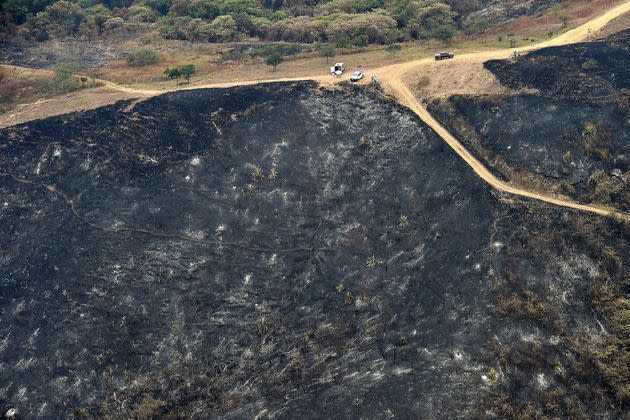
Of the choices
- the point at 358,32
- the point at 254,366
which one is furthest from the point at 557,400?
the point at 358,32

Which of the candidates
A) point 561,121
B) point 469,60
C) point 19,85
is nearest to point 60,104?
point 19,85

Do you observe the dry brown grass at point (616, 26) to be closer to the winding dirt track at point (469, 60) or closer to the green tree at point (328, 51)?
the winding dirt track at point (469, 60)

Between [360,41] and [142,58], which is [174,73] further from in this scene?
[360,41]

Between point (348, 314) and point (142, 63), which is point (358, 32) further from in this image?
point (348, 314)

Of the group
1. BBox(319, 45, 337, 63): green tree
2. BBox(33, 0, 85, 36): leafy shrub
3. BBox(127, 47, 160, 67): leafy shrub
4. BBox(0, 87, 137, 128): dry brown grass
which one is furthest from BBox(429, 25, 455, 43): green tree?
BBox(33, 0, 85, 36): leafy shrub

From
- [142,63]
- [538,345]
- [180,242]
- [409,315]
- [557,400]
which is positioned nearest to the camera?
[557,400]

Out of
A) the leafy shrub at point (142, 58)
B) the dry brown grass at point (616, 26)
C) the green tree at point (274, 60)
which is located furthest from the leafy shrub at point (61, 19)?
the dry brown grass at point (616, 26)
